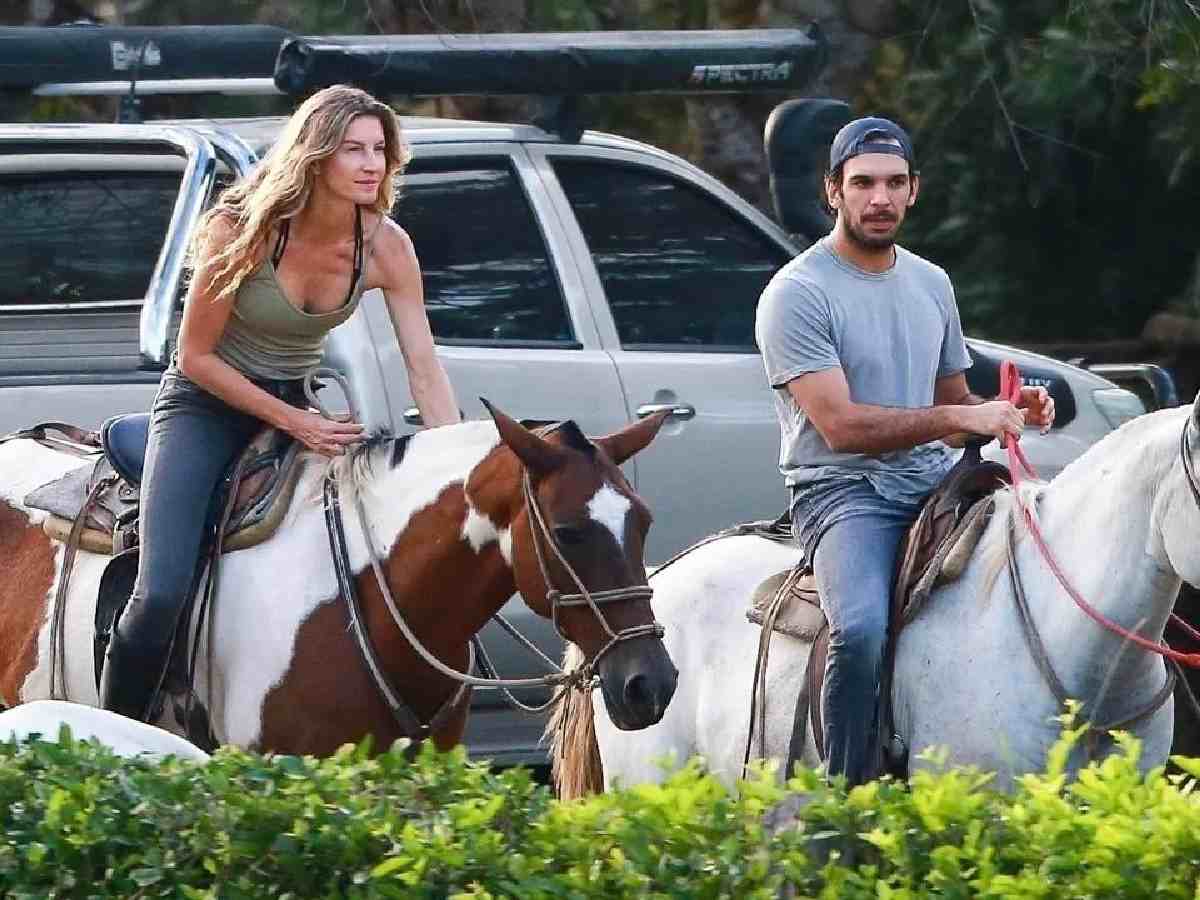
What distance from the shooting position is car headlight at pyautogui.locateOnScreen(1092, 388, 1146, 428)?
9.43 meters

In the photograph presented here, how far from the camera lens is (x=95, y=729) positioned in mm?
5266

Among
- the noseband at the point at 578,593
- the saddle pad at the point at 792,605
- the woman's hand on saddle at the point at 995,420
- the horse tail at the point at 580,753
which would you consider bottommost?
the horse tail at the point at 580,753

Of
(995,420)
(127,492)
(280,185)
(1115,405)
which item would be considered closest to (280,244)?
(280,185)

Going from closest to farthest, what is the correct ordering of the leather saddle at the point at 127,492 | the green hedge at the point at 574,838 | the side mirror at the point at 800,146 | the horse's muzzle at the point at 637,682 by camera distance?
the green hedge at the point at 574,838
the horse's muzzle at the point at 637,682
the leather saddle at the point at 127,492
the side mirror at the point at 800,146

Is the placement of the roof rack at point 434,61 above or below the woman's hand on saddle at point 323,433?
above

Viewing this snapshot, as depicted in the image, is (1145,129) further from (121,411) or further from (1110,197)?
(121,411)

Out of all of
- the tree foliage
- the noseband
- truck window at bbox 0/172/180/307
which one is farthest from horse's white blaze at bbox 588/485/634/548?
the tree foliage

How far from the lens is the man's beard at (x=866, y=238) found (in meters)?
6.04

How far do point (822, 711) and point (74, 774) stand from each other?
1.95 metres

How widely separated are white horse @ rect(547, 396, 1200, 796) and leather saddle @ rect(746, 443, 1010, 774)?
0.04 metres

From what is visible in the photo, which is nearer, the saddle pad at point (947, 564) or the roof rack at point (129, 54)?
the saddle pad at point (947, 564)

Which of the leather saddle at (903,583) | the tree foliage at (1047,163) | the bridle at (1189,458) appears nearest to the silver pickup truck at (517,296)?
the leather saddle at (903,583)

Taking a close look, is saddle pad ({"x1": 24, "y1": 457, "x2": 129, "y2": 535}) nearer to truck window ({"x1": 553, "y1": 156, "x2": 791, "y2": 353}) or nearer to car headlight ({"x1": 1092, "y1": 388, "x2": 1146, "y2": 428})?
truck window ({"x1": 553, "y1": 156, "x2": 791, "y2": 353})

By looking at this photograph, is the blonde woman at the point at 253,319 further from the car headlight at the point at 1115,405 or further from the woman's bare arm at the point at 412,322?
the car headlight at the point at 1115,405
